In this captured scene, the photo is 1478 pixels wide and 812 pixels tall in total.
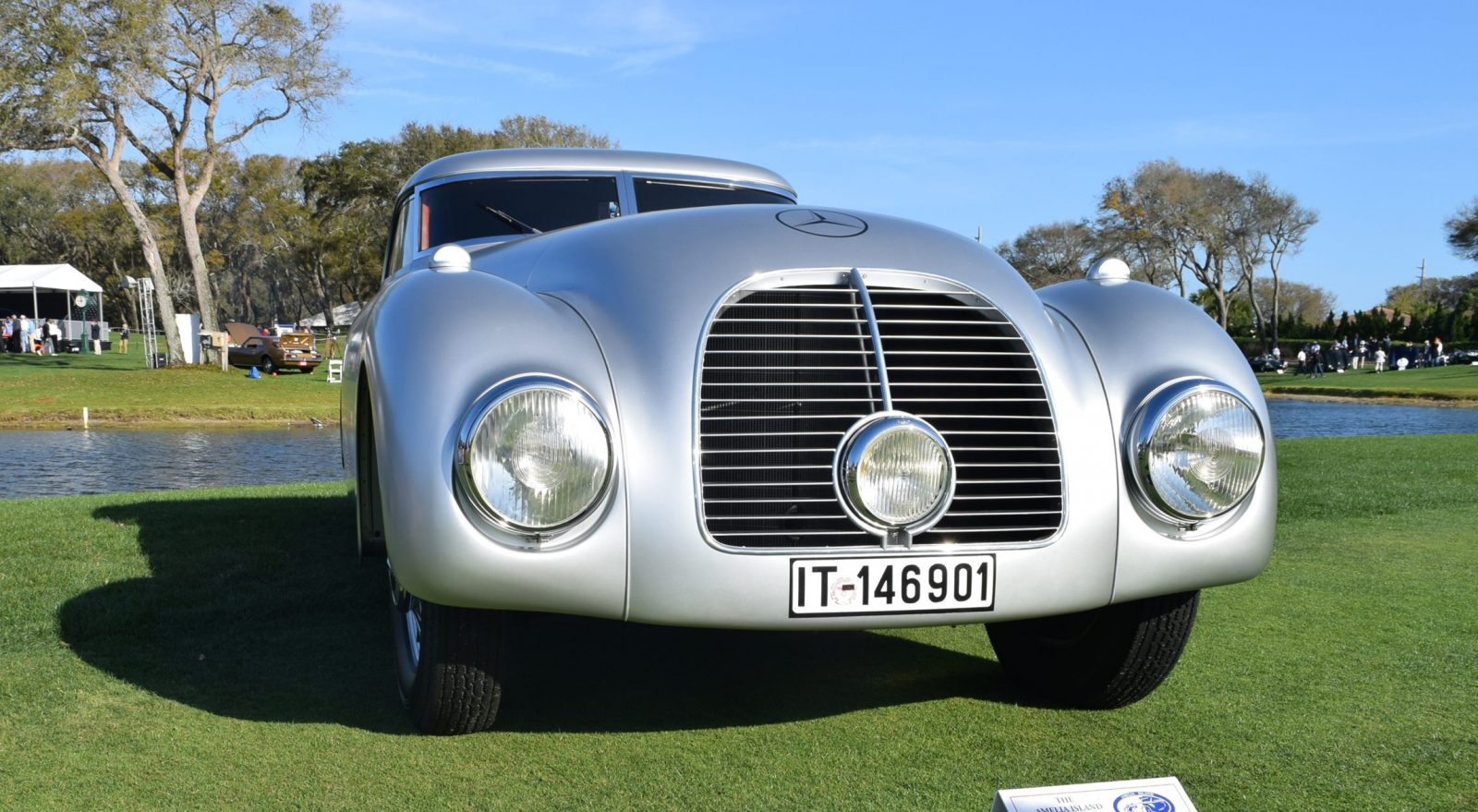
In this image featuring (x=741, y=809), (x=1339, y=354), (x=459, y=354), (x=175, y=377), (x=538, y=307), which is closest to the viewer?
(x=741, y=809)

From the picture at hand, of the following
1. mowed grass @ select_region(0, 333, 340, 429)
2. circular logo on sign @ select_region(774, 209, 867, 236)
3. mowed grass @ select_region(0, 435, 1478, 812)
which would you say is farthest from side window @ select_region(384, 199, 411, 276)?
mowed grass @ select_region(0, 333, 340, 429)

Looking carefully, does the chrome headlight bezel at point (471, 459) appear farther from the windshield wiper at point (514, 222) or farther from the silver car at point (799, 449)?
the windshield wiper at point (514, 222)

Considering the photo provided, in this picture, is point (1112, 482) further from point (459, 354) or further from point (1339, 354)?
point (1339, 354)

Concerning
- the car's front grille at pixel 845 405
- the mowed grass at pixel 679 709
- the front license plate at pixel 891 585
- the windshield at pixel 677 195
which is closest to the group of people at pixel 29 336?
the mowed grass at pixel 679 709

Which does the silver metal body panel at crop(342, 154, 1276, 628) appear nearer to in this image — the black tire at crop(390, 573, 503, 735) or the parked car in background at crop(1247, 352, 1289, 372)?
the black tire at crop(390, 573, 503, 735)

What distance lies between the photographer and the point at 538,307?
286 cm

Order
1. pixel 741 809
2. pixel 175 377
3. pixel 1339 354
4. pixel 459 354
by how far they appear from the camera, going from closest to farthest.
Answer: pixel 741 809 < pixel 459 354 < pixel 175 377 < pixel 1339 354

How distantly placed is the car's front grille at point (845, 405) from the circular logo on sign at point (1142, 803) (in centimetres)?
86

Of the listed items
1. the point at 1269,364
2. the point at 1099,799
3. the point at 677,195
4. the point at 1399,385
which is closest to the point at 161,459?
the point at 677,195

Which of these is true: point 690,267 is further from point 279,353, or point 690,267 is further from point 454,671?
point 279,353

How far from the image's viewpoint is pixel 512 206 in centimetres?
472

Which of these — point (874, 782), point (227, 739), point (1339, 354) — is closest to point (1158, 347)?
point (874, 782)

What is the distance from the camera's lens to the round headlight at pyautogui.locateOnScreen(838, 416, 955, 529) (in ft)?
8.52

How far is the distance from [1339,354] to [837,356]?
53852mm
